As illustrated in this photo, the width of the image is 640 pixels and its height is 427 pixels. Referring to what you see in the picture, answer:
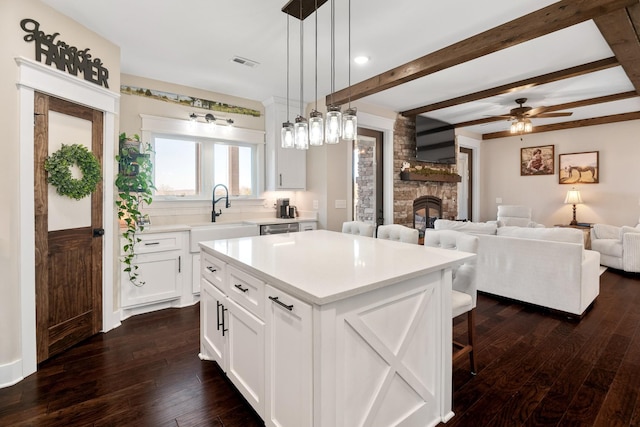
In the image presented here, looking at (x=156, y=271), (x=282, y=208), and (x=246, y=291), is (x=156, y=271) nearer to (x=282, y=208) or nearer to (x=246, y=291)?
(x=282, y=208)

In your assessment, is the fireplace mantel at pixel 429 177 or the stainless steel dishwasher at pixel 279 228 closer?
the stainless steel dishwasher at pixel 279 228

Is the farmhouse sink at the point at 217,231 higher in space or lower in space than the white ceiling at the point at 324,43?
lower

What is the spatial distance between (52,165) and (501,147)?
326 inches

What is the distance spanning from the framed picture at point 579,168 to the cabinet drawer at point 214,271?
24.2 feet

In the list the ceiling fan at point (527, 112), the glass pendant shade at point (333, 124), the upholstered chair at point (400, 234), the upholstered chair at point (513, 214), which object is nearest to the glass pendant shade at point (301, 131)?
the glass pendant shade at point (333, 124)

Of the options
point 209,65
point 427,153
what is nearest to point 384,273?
point 209,65

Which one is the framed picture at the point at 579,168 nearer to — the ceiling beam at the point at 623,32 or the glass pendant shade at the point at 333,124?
the ceiling beam at the point at 623,32

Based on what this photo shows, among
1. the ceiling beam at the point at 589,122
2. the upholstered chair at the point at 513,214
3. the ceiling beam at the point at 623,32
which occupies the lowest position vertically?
the upholstered chair at the point at 513,214

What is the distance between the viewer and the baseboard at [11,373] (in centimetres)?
215

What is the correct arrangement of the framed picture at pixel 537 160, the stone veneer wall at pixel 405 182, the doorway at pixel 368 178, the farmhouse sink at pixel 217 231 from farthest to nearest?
the framed picture at pixel 537 160
the stone veneer wall at pixel 405 182
the doorway at pixel 368 178
the farmhouse sink at pixel 217 231

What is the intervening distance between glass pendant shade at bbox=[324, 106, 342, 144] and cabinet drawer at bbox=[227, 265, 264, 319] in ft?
3.47

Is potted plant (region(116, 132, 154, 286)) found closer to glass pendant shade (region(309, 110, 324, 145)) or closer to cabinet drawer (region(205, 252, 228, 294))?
cabinet drawer (region(205, 252, 228, 294))

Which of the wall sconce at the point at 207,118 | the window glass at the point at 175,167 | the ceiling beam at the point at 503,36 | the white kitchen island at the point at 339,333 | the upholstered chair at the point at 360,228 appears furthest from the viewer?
the wall sconce at the point at 207,118

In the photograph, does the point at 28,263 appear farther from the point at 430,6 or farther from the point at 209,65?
the point at 430,6
